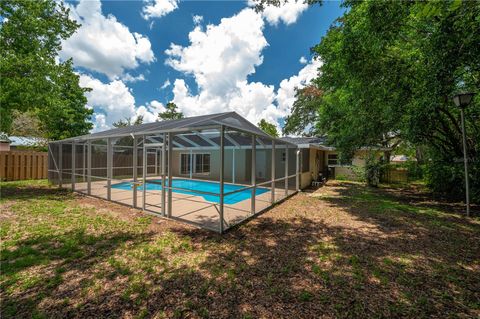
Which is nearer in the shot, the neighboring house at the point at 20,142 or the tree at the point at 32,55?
the tree at the point at 32,55

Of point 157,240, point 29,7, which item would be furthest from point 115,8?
point 157,240

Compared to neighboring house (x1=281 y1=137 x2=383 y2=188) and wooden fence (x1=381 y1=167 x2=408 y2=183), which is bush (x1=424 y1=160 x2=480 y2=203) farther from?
neighboring house (x1=281 y1=137 x2=383 y2=188)

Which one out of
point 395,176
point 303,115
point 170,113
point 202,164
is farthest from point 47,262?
point 170,113

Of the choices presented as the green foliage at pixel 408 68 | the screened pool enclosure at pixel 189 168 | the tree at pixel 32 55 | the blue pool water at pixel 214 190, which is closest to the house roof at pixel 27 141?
the screened pool enclosure at pixel 189 168

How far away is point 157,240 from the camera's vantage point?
424cm

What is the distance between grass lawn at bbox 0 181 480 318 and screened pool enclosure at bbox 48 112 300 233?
3.31 ft

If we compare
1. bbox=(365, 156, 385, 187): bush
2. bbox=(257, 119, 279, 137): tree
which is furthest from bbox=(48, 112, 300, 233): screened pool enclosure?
bbox=(257, 119, 279, 137): tree

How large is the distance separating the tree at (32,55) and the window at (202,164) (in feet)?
27.2

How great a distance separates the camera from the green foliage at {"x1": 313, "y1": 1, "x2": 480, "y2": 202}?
14.1 feet

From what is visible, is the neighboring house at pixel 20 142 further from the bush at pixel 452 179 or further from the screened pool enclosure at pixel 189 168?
the bush at pixel 452 179

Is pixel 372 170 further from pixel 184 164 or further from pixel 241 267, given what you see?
pixel 184 164

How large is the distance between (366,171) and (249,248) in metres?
10.7

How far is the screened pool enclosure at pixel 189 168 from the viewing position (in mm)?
5527

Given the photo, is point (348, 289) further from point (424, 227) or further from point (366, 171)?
point (366, 171)
